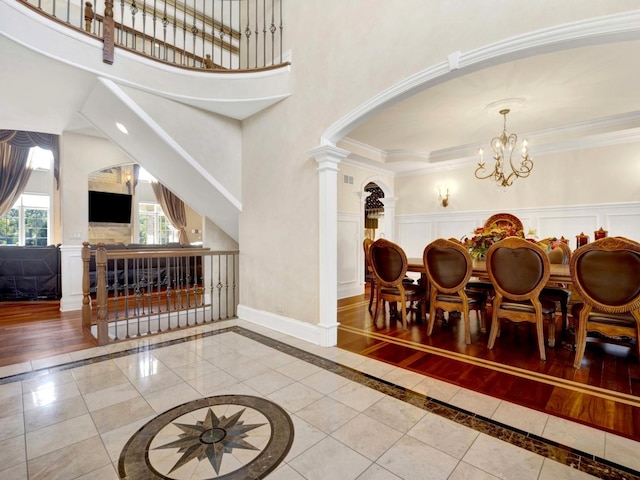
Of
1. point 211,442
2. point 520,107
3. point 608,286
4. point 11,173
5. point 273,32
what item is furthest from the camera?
point 11,173

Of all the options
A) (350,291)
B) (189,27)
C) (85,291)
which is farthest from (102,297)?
(189,27)

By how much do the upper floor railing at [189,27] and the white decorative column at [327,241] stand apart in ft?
4.96

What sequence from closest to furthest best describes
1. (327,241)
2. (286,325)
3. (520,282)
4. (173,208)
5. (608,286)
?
(608,286) → (520,282) → (327,241) → (286,325) → (173,208)

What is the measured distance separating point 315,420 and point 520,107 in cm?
447

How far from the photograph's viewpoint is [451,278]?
11.1 feet

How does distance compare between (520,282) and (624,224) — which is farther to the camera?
(624,224)

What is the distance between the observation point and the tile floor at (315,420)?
1.53 metres

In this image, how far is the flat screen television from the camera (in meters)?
8.84

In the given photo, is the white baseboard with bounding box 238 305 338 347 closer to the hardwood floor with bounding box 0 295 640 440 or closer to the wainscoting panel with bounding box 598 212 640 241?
the hardwood floor with bounding box 0 295 640 440

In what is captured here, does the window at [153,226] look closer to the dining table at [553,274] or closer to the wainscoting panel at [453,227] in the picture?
the wainscoting panel at [453,227]

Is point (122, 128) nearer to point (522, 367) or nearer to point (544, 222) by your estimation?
point (522, 367)

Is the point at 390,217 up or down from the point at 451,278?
up

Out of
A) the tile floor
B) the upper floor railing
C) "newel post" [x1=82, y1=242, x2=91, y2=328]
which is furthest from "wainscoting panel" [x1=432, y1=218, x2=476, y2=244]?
"newel post" [x1=82, y1=242, x2=91, y2=328]

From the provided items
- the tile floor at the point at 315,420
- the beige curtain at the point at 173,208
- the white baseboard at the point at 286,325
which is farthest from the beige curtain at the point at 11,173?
A: the white baseboard at the point at 286,325
